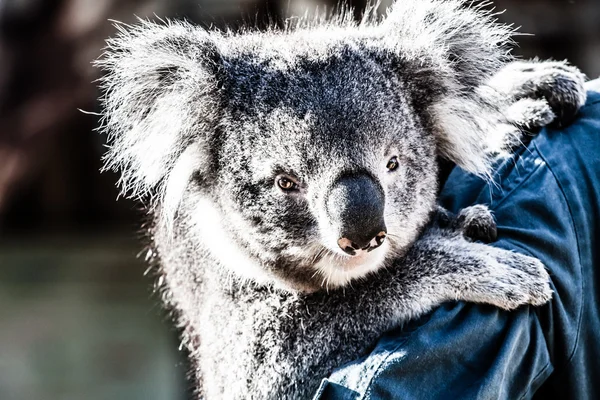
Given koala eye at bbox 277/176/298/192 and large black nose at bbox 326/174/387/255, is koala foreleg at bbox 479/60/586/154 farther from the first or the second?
koala eye at bbox 277/176/298/192

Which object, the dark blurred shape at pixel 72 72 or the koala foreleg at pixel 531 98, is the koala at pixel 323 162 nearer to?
the koala foreleg at pixel 531 98

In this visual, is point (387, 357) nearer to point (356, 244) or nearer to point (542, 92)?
point (356, 244)

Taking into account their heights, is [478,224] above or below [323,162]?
below

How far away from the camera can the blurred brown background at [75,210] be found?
15.4ft

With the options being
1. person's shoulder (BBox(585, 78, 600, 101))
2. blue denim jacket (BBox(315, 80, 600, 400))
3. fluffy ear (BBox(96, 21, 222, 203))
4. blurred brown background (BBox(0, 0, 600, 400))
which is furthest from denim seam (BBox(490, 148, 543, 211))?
blurred brown background (BBox(0, 0, 600, 400))

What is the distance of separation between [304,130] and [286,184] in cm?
16

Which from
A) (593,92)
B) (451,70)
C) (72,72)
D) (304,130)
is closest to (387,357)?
(304,130)

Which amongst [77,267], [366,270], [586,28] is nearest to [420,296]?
[366,270]

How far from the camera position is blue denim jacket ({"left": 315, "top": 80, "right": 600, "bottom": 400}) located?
177 cm

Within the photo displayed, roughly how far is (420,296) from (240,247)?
519 millimetres

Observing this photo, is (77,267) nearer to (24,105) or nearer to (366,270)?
(24,105)

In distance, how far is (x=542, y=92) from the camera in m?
2.34

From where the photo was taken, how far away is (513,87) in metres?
2.44

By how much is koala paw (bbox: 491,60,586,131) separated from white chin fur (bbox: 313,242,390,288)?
23.0 inches
